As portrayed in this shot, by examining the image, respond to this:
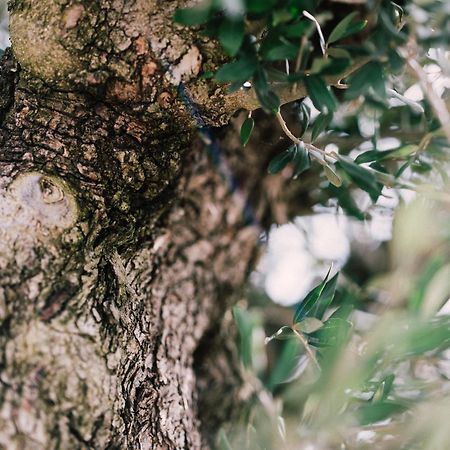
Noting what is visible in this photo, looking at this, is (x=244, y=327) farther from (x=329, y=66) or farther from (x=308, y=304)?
(x=329, y=66)

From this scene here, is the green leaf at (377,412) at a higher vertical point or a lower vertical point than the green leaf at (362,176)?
lower

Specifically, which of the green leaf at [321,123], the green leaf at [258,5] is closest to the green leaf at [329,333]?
the green leaf at [321,123]

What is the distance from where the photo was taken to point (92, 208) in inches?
32.0

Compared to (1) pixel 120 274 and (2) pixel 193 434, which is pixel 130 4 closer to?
(1) pixel 120 274

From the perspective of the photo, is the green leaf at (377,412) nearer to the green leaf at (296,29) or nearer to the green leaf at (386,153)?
the green leaf at (386,153)

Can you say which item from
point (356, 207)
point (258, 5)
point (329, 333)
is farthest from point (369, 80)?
point (356, 207)

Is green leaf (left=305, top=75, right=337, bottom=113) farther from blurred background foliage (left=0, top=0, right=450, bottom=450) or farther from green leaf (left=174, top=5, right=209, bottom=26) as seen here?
green leaf (left=174, top=5, right=209, bottom=26)

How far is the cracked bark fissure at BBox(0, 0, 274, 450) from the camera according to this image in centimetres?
→ 67

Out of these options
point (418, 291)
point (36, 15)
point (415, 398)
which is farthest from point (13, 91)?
point (415, 398)

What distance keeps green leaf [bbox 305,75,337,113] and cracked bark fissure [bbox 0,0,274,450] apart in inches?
7.2

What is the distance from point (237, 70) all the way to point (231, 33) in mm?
50

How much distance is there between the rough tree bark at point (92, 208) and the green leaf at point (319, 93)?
7.0 inches

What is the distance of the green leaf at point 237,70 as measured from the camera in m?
0.62

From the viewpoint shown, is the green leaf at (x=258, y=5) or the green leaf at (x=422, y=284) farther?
the green leaf at (x=422, y=284)
